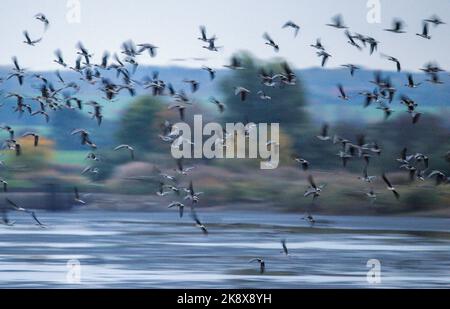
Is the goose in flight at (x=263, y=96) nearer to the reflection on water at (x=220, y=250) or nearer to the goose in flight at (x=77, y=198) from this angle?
the reflection on water at (x=220, y=250)

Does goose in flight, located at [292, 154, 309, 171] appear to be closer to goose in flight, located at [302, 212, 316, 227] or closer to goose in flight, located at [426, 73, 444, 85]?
goose in flight, located at [302, 212, 316, 227]

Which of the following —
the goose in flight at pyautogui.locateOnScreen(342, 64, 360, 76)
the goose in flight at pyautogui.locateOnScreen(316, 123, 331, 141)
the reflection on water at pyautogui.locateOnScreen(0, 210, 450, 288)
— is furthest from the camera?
the goose in flight at pyautogui.locateOnScreen(316, 123, 331, 141)

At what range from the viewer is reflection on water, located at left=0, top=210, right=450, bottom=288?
10992mm

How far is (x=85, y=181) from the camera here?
11820 mm

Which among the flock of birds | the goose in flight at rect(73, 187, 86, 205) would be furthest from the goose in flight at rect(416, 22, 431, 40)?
the goose in flight at rect(73, 187, 86, 205)

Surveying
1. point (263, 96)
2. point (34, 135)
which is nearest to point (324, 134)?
point (263, 96)

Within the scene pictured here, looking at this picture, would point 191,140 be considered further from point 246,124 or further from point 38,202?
point 38,202

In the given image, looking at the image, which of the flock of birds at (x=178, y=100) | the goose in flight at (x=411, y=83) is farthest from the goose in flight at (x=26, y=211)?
the goose in flight at (x=411, y=83)

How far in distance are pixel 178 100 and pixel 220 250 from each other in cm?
125

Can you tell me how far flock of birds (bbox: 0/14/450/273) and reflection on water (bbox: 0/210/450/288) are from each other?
0.41 ft

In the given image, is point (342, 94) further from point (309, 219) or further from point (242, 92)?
point (309, 219)

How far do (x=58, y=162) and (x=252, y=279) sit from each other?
1.90m

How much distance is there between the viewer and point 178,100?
38.5 ft

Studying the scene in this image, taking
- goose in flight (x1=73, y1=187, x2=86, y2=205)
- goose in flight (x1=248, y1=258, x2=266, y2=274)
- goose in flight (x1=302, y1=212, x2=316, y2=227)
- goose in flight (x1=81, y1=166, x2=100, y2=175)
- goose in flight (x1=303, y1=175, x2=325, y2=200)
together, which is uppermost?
goose in flight (x1=81, y1=166, x2=100, y2=175)
